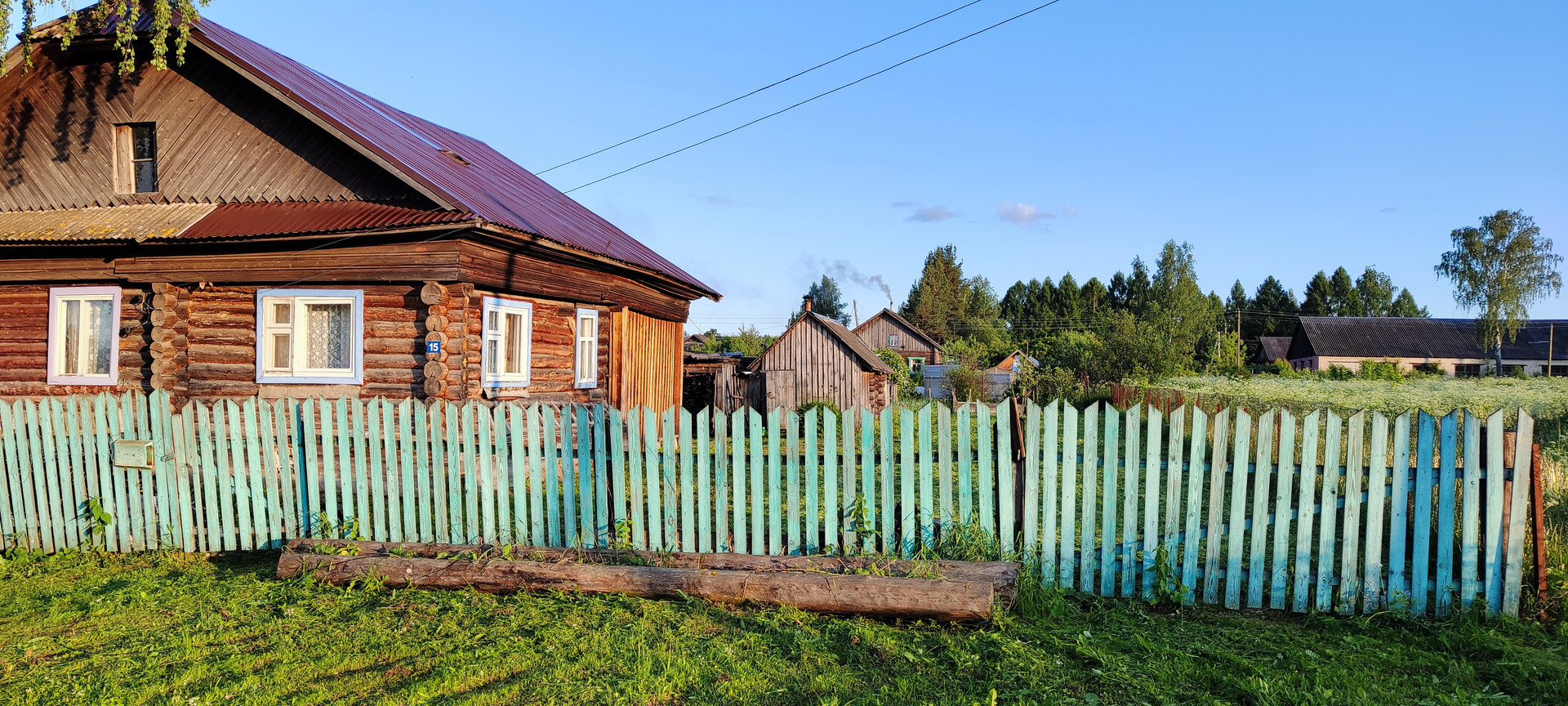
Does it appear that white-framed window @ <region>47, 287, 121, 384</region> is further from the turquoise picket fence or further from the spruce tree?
the spruce tree

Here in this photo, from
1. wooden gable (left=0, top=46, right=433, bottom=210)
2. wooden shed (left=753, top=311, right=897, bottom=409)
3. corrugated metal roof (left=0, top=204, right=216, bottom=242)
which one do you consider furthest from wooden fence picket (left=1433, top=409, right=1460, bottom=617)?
wooden shed (left=753, top=311, right=897, bottom=409)

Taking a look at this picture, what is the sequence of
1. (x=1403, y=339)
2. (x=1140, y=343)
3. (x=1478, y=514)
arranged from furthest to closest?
(x=1403, y=339)
(x=1140, y=343)
(x=1478, y=514)

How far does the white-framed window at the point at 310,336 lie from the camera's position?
35.3 ft

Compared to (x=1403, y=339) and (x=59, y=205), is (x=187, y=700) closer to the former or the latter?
(x=59, y=205)

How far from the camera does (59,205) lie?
39.0 ft

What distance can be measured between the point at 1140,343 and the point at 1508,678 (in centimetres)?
3084

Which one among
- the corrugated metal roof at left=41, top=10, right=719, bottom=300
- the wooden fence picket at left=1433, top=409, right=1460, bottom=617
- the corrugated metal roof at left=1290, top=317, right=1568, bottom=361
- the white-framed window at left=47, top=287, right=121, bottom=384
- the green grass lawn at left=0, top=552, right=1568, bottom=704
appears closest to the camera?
the green grass lawn at left=0, top=552, right=1568, bottom=704

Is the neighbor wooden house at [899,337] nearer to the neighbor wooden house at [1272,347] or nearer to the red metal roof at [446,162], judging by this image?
the red metal roof at [446,162]

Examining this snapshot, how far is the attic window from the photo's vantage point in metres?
11.8

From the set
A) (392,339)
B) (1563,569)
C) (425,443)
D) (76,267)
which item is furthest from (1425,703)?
(76,267)

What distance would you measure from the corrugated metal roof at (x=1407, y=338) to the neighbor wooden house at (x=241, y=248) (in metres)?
67.2

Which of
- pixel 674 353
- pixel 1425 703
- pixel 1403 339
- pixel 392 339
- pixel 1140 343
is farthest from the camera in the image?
pixel 1403 339

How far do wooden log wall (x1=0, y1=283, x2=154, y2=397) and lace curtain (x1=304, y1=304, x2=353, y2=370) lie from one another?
2.37 m

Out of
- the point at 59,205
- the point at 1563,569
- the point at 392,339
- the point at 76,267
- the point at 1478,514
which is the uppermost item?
the point at 59,205
